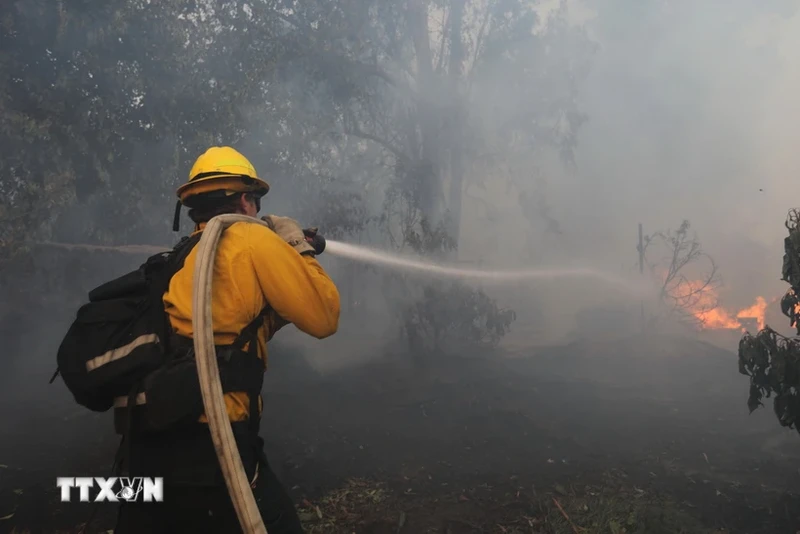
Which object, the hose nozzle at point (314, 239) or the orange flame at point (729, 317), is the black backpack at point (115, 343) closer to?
the hose nozzle at point (314, 239)

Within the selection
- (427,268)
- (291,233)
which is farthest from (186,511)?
(427,268)

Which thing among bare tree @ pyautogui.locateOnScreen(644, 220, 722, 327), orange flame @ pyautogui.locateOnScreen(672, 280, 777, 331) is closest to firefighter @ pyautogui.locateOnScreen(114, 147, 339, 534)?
bare tree @ pyautogui.locateOnScreen(644, 220, 722, 327)

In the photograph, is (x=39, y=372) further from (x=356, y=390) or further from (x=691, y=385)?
(x=691, y=385)

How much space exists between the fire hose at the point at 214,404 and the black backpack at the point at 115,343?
0.67 ft

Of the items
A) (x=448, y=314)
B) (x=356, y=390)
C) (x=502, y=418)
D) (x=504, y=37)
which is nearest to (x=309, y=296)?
(x=502, y=418)

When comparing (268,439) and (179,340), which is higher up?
(179,340)

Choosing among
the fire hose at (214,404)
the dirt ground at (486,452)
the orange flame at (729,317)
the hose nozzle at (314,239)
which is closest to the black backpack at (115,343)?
the fire hose at (214,404)

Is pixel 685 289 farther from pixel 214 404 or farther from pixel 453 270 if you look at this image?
pixel 214 404

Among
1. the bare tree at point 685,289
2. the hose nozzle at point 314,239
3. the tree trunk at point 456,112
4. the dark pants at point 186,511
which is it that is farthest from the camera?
the bare tree at point 685,289

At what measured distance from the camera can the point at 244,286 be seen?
188cm

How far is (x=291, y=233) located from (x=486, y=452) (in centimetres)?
436

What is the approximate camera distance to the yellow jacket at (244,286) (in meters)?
1.87

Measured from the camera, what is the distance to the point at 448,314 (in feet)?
29.0

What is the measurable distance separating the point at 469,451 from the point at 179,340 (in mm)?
4480
